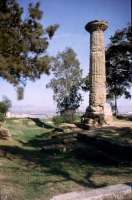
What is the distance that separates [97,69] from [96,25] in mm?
3794

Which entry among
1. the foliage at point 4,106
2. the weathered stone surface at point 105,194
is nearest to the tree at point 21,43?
the weathered stone surface at point 105,194

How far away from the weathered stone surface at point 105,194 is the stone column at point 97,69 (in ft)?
68.9

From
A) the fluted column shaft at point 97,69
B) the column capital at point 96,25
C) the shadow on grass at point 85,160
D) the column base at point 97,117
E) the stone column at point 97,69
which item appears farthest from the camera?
the column capital at point 96,25

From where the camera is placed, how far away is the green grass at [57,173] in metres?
7.55

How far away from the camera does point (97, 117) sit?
26.0 meters

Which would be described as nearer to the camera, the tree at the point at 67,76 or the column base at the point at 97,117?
the column base at the point at 97,117

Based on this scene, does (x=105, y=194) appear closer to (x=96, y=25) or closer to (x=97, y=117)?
(x=97, y=117)

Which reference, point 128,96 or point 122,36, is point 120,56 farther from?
point 128,96

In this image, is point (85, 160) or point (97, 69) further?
point (97, 69)

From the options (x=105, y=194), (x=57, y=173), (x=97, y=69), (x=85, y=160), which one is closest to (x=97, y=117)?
(x=97, y=69)

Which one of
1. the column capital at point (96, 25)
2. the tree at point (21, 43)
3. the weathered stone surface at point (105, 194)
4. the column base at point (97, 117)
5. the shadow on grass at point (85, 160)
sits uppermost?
the column capital at point (96, 25)

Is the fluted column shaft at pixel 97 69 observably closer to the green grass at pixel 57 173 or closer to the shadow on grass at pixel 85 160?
the shadow on grass at pixel 85 160

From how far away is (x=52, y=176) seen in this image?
8.93 metres

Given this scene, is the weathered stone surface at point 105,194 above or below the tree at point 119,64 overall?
below
